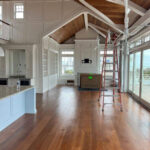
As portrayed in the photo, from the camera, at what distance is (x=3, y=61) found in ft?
23.6

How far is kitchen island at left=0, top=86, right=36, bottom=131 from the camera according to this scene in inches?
123

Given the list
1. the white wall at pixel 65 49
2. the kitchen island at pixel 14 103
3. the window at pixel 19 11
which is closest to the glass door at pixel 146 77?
the kitchen island at pixel 14 103

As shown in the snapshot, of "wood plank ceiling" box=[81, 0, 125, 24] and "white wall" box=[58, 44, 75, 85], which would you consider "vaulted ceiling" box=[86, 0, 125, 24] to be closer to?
"wood plank ceiling" box=[81, 0, 125, 24]

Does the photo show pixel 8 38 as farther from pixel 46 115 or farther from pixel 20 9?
pixel 46 115

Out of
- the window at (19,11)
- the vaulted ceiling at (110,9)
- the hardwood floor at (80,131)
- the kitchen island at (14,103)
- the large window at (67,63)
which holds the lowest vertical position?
the hardwood floor at (80,131)

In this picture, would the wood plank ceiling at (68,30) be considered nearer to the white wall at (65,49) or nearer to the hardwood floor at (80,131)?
the white wall at (65,49)

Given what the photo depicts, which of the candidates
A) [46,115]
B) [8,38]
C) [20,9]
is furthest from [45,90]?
[20,9]

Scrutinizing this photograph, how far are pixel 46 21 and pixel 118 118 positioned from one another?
18.7ft

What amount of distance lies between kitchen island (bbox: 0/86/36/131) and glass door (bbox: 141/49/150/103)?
3.91 m

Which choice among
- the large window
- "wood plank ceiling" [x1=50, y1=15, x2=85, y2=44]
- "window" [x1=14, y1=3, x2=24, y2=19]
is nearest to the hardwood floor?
"window" [x1=14, y1=3, x2=24, y2=19]

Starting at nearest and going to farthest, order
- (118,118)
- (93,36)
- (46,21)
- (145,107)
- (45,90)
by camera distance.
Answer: (118,118) → (145,107) → (46,21) → (45,90) → (93,36)

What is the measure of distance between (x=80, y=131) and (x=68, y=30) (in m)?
7.25

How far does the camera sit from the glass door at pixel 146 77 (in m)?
4.98

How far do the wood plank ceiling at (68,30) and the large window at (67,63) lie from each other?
1.01 metres
